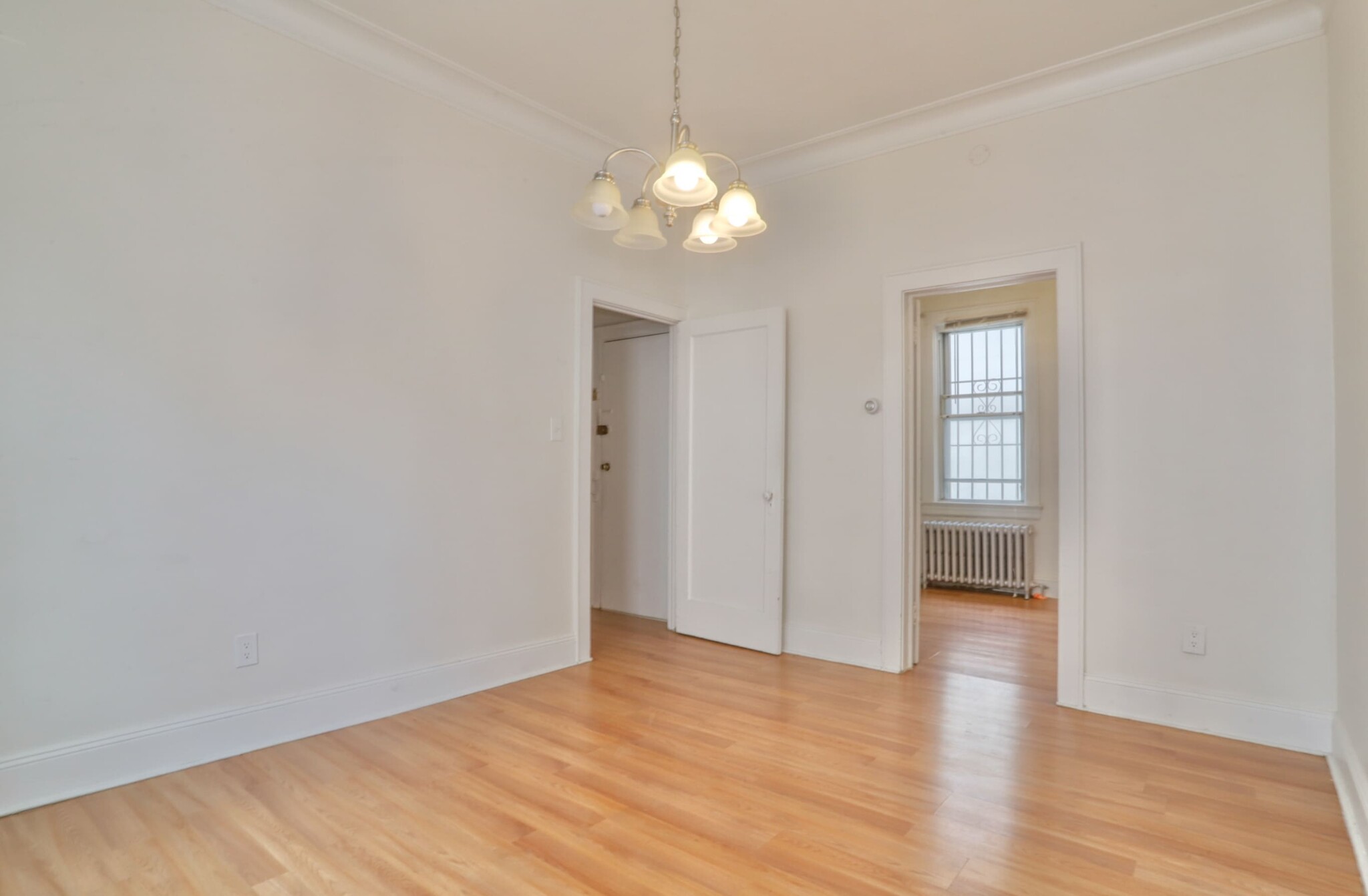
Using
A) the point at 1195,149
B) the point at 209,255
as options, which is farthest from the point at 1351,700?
the point at 209,255

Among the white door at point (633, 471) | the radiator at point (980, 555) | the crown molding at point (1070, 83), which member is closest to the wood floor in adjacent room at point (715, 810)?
the white door at point (633, 471)

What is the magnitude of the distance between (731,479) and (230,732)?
282 centimetres

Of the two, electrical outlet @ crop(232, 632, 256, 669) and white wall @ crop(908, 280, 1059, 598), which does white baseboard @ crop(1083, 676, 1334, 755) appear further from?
electrical outlet @ crop(232, 632, 256, 669)

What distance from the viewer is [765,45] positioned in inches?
123

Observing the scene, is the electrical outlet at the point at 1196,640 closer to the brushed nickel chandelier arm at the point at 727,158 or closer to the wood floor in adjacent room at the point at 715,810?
the wood floor in adjacent room at the point at 715,810

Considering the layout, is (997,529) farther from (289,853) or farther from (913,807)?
(289,853)

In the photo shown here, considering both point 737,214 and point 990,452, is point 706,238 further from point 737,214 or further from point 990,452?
point 990,452

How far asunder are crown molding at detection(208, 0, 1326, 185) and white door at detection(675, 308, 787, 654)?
112 centimetres

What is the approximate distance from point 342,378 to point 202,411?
54 cm

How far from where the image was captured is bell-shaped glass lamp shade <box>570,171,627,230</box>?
7.79ft

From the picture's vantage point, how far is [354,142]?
310 centimetres

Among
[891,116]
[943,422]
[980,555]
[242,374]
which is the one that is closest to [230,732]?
[242,374]

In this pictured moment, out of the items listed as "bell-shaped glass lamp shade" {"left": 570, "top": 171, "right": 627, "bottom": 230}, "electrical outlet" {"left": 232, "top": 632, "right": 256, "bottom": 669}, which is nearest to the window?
"bell-shaped glass lamp shade" {"left": 570, "top": 171, "right": 627, "bottom": 230}

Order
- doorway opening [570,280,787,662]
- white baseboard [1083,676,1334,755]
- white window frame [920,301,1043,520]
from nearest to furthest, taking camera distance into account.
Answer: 1. white baseboard [1083,676,1334,755]
2. doorway opening [570,280,787,662]
3. white window frame [920,301,1043,520]
